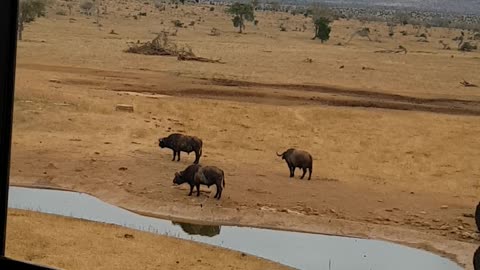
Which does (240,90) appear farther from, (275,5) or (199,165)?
(275,5)

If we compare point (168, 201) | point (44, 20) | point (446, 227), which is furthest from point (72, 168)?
point (446, 227)

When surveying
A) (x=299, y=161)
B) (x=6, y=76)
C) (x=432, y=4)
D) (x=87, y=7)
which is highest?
(x=432, y=4)

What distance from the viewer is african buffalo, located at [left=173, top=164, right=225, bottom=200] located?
375 centimetres

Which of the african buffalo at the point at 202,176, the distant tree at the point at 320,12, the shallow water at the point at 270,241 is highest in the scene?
the distant tree at the point at 320,12

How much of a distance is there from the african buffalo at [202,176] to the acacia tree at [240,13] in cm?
71

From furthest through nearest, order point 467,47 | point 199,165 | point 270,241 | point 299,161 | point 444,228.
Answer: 1. point 199,165
2. point 299,161
3. point 270,241
4. point 444,228
5. point 467,47

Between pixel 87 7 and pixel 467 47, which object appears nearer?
pixel 467 47

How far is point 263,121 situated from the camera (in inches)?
155

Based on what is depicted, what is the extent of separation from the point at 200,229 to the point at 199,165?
37 centimetres

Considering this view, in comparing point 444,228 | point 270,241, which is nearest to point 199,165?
point 270,241

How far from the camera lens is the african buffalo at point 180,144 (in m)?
3.95

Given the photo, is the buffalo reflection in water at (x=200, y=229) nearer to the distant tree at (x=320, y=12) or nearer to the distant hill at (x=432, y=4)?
the distant tree at (x=320, y=12)

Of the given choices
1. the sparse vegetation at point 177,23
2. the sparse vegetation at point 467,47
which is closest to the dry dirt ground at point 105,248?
the sparse vegetation at point 177,23

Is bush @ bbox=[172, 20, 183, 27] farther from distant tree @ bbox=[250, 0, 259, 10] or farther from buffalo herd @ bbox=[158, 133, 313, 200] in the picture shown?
buffalo herd @ bbox=[158, 133, 313, 200]
